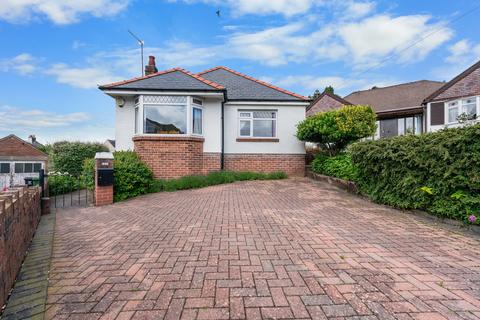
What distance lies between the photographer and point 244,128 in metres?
12.3

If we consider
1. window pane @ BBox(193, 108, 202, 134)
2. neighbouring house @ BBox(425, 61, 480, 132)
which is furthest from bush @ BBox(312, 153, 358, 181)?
neighbouring house @ BBox(425, 61, 480, 132)

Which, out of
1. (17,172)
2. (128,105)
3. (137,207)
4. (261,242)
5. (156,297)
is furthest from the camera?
(17,172)

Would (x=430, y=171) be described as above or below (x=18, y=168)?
above

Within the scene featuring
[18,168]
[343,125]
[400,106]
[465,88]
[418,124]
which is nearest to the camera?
[343,125]

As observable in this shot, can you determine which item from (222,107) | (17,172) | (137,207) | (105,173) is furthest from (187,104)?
(17,172)

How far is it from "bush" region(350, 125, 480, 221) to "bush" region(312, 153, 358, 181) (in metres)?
1.31

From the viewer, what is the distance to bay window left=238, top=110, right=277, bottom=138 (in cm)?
1225

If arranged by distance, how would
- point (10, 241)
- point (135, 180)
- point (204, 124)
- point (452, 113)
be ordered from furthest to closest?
point (452, 113), point (204, 124), point (135, 180), point (10, 241)

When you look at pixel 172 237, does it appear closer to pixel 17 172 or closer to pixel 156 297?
pixel 156 297

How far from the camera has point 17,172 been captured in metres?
38.1

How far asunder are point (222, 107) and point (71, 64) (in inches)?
286

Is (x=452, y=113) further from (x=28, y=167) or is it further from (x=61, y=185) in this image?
(x=28, y=167)

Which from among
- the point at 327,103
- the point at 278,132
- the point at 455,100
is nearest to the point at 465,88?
the point at 455,100

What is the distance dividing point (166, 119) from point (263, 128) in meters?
4.79
